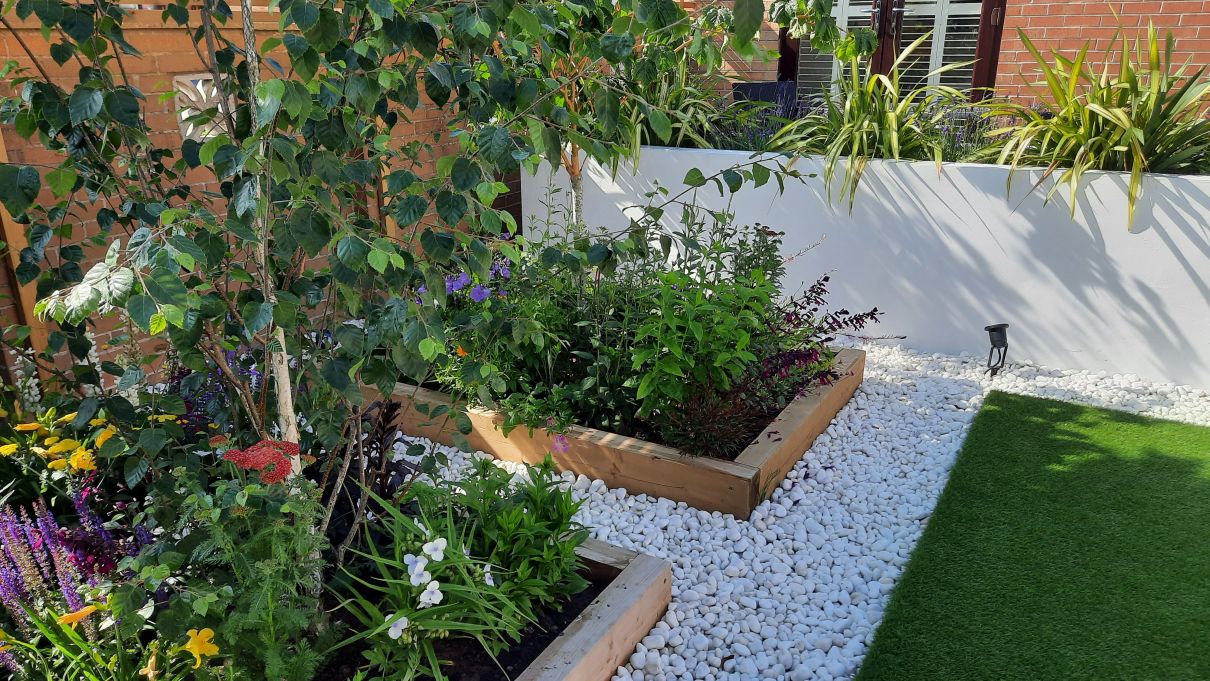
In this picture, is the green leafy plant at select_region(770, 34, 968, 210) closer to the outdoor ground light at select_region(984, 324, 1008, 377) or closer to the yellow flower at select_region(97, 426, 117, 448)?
the outdoor ground light at select_region(984, 324, 1008, 377)

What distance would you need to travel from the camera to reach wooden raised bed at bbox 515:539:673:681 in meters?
1.89

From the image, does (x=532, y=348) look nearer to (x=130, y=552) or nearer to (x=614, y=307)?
(x=614, y=307)

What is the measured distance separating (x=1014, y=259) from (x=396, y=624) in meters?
3.49

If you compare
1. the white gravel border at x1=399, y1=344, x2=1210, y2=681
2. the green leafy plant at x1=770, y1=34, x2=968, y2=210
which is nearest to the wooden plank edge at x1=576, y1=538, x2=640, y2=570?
the white gravel border at x1=399, y1=344, x2=1210, y2=681

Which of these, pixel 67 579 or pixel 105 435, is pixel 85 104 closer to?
pixel 105 435

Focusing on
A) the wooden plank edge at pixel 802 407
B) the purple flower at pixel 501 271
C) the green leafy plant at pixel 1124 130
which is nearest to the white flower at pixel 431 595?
the wooden plank edge at pixel 802 407

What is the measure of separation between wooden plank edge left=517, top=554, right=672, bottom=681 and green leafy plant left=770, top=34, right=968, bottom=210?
2.64 m

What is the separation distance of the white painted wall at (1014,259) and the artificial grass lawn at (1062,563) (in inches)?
24.7

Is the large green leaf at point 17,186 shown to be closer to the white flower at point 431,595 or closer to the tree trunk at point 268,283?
the tree trunk at point 268,283

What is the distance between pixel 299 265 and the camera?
180 cm

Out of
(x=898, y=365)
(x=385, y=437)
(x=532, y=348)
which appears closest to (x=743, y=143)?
(x=898, y=365)

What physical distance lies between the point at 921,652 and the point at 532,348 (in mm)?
1697

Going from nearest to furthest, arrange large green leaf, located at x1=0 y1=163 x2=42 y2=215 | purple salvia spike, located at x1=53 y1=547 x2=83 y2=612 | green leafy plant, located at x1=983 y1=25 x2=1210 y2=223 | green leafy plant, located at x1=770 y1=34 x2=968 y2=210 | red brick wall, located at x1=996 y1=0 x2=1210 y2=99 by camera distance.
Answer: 1. large green leaf, located at x1=0 y1=163 x2=42 y2=215
2. purple salvia spike, located at x1=53 y1=547 x2=83 y2=612
3. green leafy plant, located at x1=983 y1=25 x2=1210 y2=223
4. green leafy plant, located at x1=770 y1=34 x2=968 y2=210
5. red brick wall, located at x1=996 y1=0 x2=1210 y2=99

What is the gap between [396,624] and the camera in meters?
1.76
